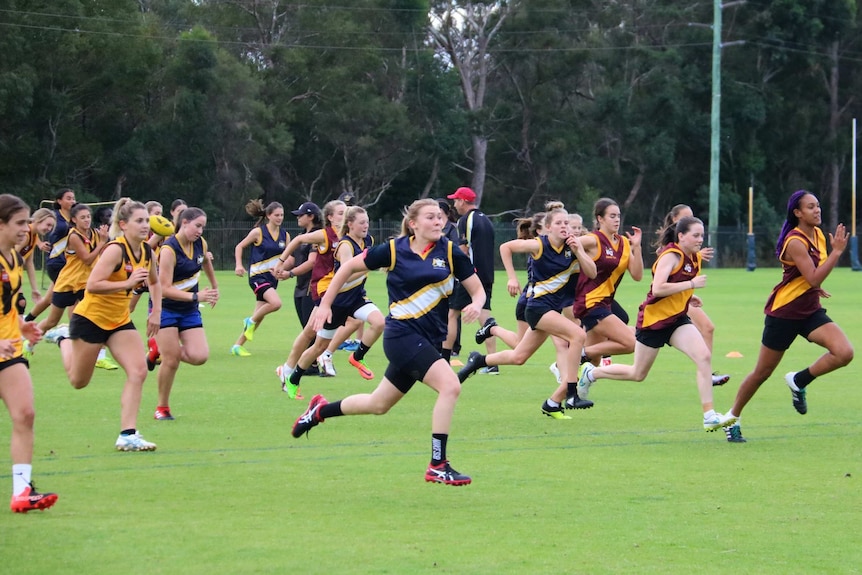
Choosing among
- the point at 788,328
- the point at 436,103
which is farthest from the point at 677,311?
the point at 436,103

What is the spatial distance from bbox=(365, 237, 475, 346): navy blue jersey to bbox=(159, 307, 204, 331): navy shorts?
3.20 metres

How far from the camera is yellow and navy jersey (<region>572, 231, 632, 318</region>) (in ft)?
39.3

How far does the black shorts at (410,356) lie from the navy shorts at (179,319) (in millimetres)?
3286

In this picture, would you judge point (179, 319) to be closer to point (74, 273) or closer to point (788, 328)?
point (74, 273)

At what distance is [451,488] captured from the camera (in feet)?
26.7

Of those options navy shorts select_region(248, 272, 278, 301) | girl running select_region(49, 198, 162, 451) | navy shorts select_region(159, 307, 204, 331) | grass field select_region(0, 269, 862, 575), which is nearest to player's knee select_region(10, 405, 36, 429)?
grass field select_region(0, 269, 862, 575)

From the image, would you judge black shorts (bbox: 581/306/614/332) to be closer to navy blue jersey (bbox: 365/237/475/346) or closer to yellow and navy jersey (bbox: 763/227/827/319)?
yellow and navy jersey (bbox: 763/227/827/319)

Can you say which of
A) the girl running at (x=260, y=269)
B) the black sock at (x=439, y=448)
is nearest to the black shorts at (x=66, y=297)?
the girl running at (x=260, y=269)

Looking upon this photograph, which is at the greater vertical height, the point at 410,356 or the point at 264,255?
the point at 264,255

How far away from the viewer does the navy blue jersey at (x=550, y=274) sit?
11.7m

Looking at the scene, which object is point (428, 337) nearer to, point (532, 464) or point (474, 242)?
point (532, 464)

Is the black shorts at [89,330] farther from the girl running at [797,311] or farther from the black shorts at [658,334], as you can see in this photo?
the girl running at [797,311]

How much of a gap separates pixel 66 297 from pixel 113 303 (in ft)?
18.7

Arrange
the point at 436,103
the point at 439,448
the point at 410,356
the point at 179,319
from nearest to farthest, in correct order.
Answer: the point at 439,448
the point at 410,356
the point at 179,319
the point at 436,103
